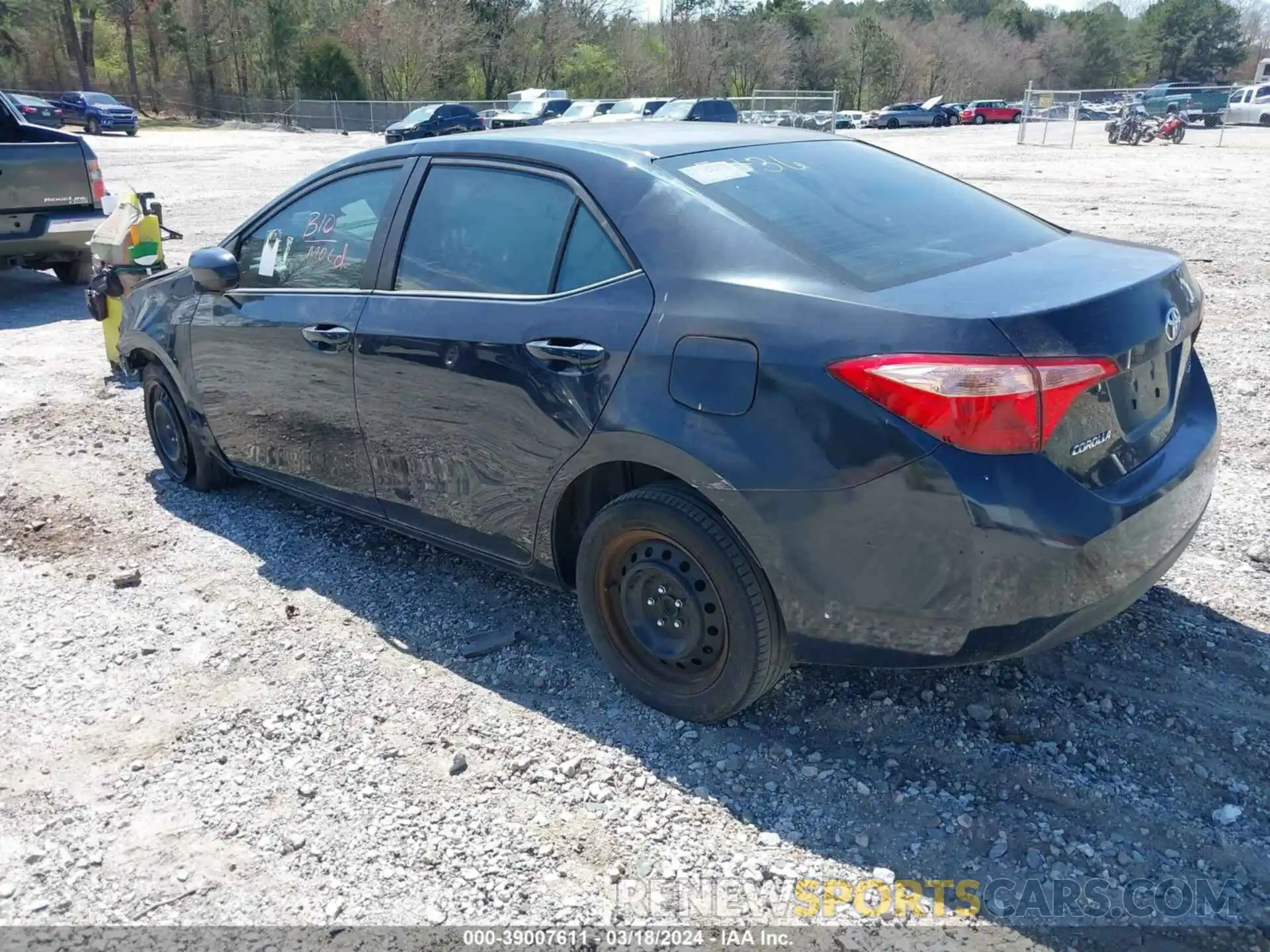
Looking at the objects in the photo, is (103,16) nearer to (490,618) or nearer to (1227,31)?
(490,618)

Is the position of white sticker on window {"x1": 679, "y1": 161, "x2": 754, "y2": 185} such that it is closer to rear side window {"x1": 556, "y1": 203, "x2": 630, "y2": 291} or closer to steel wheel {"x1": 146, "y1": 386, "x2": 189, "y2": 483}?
rear side window {"x1": 556, "y1": 203, "x2": 630, "y2": 291}

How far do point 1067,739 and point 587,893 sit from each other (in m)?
1.50

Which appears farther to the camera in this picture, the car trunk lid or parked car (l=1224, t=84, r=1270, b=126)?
parked car (l=1224, t=84, r=1270, b=126)

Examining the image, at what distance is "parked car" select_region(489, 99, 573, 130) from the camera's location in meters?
41.6

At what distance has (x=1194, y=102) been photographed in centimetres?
4128

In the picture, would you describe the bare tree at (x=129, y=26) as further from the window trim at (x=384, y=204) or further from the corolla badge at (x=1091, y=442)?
the corolla badge at (x=1091, y=442)

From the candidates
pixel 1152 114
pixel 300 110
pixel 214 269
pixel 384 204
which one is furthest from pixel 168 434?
pixel 300 110

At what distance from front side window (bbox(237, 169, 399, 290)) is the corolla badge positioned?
103 inches

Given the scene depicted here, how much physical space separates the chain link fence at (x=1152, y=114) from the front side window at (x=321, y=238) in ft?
103

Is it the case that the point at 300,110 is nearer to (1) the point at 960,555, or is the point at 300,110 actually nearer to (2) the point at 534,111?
(2) the point at 534,111

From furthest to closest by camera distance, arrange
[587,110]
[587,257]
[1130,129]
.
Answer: [587,110], [1130,129], [587,257]

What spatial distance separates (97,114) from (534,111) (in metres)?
18.8

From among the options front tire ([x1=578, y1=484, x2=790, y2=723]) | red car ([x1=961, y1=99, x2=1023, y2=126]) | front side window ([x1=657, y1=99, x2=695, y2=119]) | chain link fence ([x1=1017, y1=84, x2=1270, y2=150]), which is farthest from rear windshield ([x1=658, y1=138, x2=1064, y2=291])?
red car ([x1=961, y1=99, x2=1023, y2=126])

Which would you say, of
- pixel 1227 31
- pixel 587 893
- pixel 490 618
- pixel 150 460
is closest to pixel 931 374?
pixel 587 893
